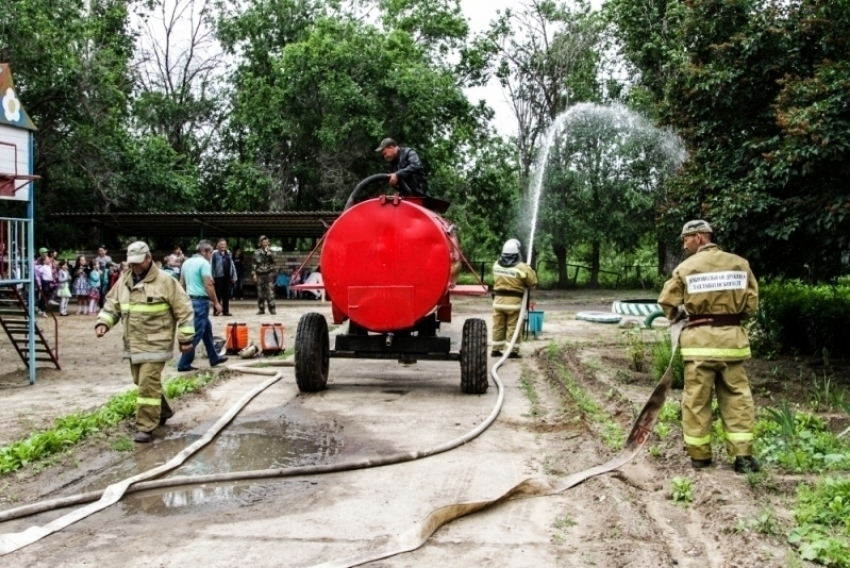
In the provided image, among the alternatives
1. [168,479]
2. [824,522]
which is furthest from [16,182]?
[824,522]

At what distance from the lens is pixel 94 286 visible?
893 inches

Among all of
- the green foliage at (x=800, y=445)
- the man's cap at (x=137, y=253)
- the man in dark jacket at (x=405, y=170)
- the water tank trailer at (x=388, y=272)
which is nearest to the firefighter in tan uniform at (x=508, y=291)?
the man in dark jacket at (x=405, y=170)

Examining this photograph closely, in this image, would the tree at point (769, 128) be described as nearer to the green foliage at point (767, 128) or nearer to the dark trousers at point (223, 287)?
the green foliage at point (767, 128)

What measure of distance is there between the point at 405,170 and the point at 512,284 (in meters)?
3.92

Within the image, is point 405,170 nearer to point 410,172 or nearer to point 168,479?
point 410,172

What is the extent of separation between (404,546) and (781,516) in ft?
7.36

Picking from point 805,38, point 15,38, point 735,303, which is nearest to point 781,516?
point 735,303

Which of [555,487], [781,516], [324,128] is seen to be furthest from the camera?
[324,128]

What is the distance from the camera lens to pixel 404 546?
4.55 m

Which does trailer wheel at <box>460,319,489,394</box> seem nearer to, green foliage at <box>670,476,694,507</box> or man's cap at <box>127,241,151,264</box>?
man's cap at <box>127,241,151,264</box>

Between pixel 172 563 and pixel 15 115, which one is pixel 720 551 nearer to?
pixel 172 563

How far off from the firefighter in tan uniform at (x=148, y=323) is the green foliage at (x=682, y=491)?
443 centimetres

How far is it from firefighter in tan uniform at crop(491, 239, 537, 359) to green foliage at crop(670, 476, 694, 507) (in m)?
7.38

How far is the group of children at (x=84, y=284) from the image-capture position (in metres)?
22.0
